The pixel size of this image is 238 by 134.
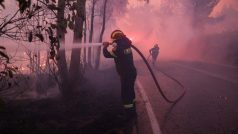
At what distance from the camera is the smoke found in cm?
3091

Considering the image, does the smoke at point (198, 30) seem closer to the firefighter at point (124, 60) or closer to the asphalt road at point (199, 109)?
the asphalt road at point (199, 109)

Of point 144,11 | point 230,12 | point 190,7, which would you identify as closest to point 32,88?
point 230,12

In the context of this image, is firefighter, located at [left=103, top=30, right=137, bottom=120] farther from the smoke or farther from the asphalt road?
the smoke

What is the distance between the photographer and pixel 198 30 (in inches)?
1599

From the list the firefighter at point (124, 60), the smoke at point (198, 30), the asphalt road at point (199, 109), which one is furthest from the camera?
the smoke at point (198, 30)

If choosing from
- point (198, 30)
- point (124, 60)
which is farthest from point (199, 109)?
point (198, 30)

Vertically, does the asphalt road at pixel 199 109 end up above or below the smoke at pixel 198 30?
below

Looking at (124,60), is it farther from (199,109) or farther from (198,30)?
(198,30)

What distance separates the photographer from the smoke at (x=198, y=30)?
30908mm

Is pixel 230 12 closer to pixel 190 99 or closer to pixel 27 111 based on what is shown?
pixel 190 99

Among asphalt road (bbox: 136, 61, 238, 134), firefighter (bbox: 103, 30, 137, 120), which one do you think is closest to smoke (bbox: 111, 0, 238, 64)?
asphalt road (bbox: 136, 61, 238, 134)

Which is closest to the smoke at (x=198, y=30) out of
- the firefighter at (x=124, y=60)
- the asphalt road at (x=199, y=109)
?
the asphalt road at (x=199, y=109)

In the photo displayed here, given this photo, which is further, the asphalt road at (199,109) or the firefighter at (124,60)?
the firefighter at (124,60)

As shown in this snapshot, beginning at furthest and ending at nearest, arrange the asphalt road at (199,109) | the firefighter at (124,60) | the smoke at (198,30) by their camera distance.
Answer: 1. the smoke at (198,30)
2. the firefighter at (124,60)
3. the asphalt road at (199,109)
